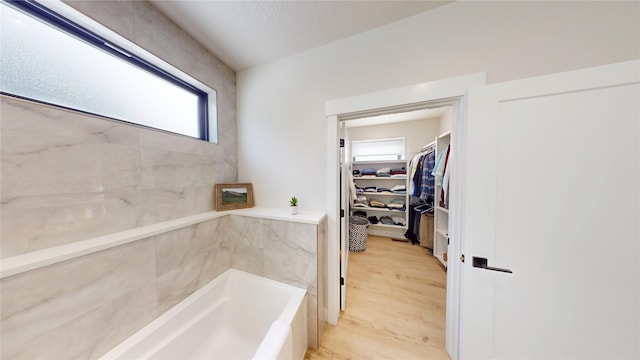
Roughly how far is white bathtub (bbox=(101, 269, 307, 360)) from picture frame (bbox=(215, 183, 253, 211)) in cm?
61

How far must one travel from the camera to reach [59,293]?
76cm

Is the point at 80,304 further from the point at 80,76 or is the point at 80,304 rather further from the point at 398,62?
the point at 398,62

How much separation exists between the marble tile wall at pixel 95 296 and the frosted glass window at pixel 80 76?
858mm

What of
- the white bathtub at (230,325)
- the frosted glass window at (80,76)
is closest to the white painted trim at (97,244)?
the white bathtub at (230,325)

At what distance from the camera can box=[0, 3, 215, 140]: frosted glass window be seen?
78 cm

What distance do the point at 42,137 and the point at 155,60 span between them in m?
0.83

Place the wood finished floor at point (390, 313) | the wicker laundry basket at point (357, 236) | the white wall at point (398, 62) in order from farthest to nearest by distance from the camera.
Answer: the wicker laundry basket at point (357, 236) < the wood finished floor at point (390, 313) < the white wall at point (398, 62)

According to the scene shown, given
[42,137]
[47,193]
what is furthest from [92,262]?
[42,137]

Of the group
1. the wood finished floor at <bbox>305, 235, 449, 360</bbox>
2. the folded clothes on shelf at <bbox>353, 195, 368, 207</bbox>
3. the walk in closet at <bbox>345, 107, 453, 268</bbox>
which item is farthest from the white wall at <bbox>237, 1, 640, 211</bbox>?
the folded clothes on shelf at <bbox>353, 195, 368, 207</bbox>

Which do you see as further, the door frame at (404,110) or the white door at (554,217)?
the door frame at (404,110)

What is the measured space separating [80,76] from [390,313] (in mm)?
2882

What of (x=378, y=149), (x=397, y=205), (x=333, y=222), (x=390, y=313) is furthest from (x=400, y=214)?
(x=333, y=222)

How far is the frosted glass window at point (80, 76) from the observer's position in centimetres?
78

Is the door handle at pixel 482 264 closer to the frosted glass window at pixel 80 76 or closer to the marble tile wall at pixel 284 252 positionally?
the marble tile wall at pixel 284 252
